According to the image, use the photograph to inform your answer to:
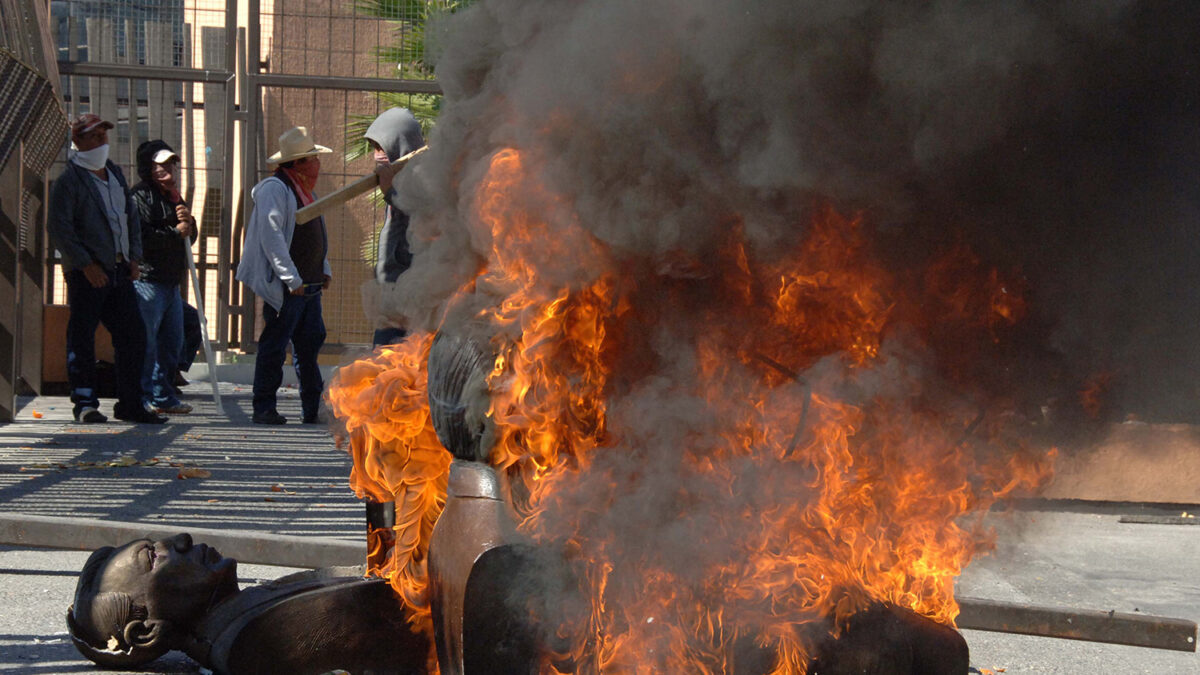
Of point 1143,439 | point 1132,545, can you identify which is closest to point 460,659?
point 1143,439

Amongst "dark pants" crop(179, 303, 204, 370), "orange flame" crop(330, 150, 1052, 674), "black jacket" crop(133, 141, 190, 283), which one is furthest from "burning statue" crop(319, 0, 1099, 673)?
"dark pants" crop(179, 303, 204, 370)

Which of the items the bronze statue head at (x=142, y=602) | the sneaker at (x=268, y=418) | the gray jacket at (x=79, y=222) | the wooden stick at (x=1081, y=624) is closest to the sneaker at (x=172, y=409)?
the sneaker at (x=268, y=418)

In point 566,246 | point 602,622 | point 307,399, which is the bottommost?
point 307,399

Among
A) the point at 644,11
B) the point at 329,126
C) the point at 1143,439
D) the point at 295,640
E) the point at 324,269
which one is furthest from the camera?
the point at 329,126

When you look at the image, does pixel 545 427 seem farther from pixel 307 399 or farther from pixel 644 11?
pixel 307 399

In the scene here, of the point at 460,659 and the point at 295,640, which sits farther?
the point at 295,640

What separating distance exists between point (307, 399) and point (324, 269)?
40.0 inches

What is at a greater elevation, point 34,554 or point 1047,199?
point 1047,199

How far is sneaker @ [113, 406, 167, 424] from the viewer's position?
9.91 m

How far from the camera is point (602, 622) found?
2.66 meters

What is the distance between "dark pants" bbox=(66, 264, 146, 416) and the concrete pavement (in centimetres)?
37

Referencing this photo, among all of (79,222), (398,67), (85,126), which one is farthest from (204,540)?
(398,67)

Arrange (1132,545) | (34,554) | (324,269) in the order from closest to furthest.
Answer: (34,554) < (1132,545) < (324,269)

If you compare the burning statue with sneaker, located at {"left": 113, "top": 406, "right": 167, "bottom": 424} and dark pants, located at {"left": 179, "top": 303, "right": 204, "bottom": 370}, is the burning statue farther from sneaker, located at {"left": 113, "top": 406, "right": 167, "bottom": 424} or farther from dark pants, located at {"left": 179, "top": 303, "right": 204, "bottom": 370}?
dark pants, located at {"left": 179, "top": 303, "right": 204, "bottom": 370}
